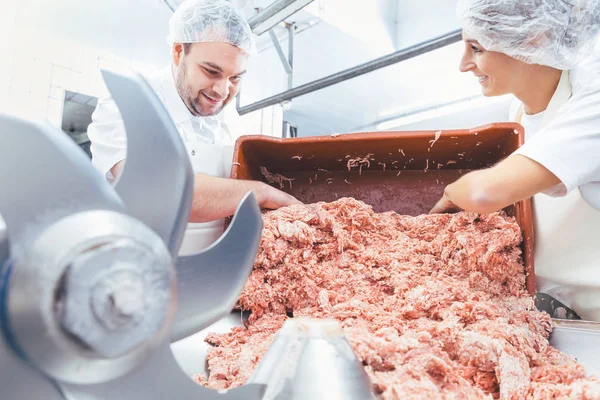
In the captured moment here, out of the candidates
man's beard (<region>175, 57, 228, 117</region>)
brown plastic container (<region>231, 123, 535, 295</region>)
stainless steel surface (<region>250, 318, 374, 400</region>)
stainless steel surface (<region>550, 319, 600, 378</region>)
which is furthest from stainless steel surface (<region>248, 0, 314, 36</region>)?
stainless steel surface (<region>250, 318, 374, 400</region>)

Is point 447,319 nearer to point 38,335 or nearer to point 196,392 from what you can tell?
point 196,392

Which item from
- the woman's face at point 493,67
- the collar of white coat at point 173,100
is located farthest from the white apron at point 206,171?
the woman's face at point 493,67

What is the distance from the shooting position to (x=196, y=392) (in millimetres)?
420

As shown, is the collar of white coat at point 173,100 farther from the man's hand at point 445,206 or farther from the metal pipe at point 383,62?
the man's hand at point 445,206

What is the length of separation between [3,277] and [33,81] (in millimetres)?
4049

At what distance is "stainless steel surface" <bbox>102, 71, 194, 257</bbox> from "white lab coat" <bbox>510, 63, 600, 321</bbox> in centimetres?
95

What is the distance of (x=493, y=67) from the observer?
133 cm

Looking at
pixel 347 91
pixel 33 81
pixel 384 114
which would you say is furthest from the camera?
pixel 384 114

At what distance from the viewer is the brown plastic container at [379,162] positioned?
4.59ft

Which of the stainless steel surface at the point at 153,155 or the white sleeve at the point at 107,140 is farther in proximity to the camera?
the white sleeve at the point at 107,140

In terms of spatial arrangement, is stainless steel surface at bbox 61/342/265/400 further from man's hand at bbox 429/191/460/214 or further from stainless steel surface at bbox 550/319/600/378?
man's hand at bbox 429/191/460/214

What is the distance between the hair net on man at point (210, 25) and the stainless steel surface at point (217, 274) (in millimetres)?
1581

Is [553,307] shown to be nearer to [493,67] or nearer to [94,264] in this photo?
[493,67]

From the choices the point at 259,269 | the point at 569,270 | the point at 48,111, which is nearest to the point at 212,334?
the point at 259,269
